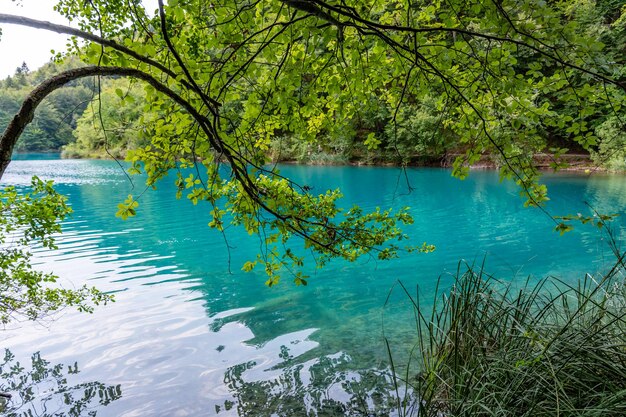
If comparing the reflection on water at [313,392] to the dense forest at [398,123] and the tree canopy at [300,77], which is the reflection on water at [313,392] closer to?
the tree canopy at [300,77]

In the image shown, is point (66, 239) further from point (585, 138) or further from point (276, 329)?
point (585, 138)

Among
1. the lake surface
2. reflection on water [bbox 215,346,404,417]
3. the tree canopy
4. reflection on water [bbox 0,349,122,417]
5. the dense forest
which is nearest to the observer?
the tree canopy

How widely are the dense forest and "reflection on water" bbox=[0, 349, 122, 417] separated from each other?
2.86 metres

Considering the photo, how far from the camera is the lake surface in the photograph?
4598 millimetres

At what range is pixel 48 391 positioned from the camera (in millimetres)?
4574

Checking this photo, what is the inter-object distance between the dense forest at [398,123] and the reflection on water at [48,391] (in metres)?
2.86

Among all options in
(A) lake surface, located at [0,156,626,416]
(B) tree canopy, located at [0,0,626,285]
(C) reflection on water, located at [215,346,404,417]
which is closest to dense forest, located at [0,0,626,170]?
(B) tree canopy, located at [0,0,626,285]

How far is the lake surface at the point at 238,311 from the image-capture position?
4598 mm

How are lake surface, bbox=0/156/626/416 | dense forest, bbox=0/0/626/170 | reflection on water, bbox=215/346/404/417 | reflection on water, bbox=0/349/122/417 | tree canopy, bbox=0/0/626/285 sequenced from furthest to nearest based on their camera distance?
1. lake surface, bbox=0/156/626/416
2. reflection on water, bbox=0/349/122/417
3. reflection on water, bbox=215/346/404/417
4. dense forest, bbox=0/0/626/170
5. tree canopy, bbox=0/0/626/285

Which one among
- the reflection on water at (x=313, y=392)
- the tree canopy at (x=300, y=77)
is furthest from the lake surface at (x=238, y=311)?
the tree canopy at (x=300, y=77)

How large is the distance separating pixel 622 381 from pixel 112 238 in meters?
13.0

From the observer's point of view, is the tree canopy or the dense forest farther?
the dense forest

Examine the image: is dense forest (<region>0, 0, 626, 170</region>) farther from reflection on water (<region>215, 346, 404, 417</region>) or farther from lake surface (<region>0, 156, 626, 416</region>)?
reflection on water (<region>215, 346, 404, 417</region>)

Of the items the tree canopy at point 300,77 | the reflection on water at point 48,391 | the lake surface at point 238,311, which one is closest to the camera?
the tree canopy at point 300,77
